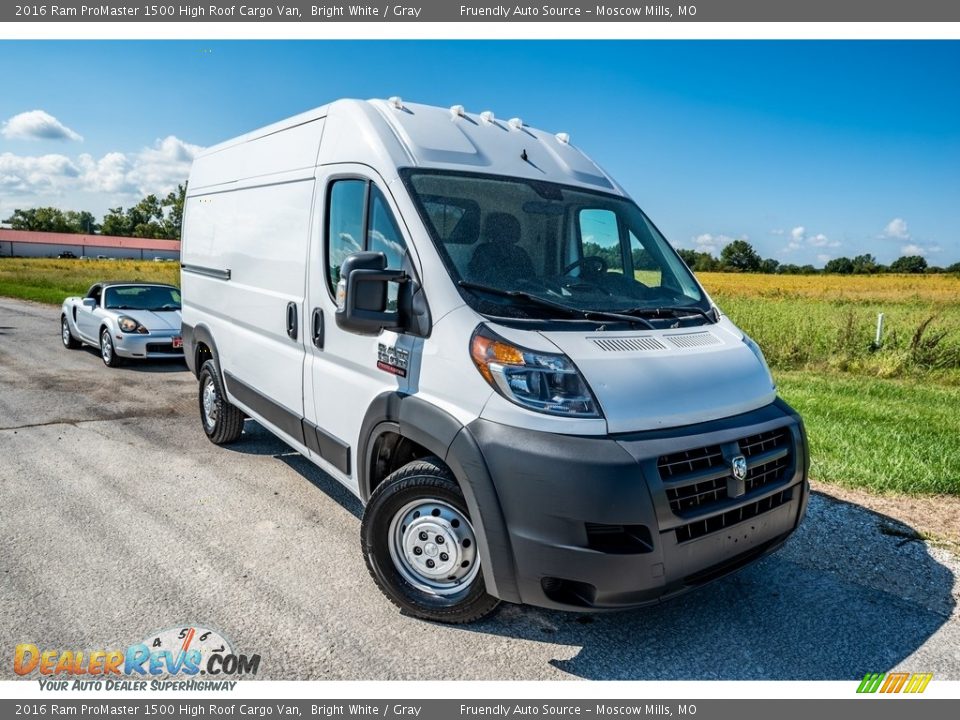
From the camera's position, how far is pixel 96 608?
3.40 m

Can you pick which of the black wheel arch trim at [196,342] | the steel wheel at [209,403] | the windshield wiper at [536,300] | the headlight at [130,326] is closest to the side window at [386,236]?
the windshield wiper at [536,300]

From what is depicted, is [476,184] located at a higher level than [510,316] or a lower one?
higher

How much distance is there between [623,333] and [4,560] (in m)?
3.73

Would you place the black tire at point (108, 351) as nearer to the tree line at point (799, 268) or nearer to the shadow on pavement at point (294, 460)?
the shadow on pavement at point (294, 460)

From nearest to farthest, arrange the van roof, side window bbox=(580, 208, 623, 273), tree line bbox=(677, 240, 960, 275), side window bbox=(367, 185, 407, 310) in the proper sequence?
side window bbox=(367, 185, 407, 310) < the van roof < side window bbox=(580, 208, 623, 273) < tree line bbox=(677, 240, 960, 275)

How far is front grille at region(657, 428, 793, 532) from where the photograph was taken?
287cm

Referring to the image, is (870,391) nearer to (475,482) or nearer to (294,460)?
(294,460)

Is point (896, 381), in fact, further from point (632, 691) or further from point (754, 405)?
point (632, 691)

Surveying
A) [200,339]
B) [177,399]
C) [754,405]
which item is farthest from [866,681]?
[177,399]

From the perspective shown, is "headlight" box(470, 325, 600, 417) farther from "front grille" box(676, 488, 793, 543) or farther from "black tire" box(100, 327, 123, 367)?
"black tire" box(100, 327, 123, 367)

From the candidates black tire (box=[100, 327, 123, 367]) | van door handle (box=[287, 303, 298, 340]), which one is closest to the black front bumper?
van door handle (box=[287, 303, 298, 340])

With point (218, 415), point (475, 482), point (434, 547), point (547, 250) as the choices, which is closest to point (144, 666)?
point (434, 547)

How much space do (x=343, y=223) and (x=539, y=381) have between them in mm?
1770

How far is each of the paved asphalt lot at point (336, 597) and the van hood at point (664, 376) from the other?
112 cm
